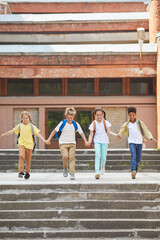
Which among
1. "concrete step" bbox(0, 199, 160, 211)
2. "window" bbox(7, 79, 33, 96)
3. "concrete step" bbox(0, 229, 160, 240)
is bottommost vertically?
"concrete step" bbox(0, 229, 160, 240)

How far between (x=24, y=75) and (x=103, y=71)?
371 cm

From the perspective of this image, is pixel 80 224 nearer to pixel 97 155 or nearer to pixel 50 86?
pixel 97 155

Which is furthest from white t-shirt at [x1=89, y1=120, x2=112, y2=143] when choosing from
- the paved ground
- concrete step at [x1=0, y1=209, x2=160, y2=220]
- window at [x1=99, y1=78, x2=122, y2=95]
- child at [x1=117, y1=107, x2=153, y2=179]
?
window at [x1=99, y1=78, x2=122, y2=95]

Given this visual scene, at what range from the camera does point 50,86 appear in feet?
61.2

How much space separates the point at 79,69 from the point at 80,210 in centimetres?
1194

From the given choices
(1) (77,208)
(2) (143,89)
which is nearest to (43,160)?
(1) (77,208)

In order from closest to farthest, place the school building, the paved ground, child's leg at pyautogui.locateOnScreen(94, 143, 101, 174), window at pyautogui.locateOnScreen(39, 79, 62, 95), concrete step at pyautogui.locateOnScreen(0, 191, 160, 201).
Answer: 1. concrete step at pyautogui.locateOnScreen(0, 191, 160, 201)
2. the paved ground
3. child's leg at pyautogui.locateOnScreen(94, 143, 101, 174)
4. the school building
5. window at pyautogui.locateOnScreen(39, 79, 62, 95)

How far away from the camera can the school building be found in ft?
58.1

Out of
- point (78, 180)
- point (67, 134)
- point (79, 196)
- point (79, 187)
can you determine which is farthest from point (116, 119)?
point (79, 196)

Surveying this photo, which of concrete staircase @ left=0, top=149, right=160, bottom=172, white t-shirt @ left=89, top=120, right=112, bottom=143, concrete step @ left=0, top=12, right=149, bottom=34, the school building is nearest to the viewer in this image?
white t-shirt @ left=89, top=120, right=112, bottom=143

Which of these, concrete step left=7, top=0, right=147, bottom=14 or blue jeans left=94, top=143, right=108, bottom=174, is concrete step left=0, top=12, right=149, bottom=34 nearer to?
concrete step left=7, top=0, right=147, bottom=14

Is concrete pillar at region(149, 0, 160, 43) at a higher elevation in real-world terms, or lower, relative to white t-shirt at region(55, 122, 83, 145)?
higher

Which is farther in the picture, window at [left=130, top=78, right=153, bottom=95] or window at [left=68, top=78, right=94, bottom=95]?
window at [left=68, top=78, right=94, bottom=95]

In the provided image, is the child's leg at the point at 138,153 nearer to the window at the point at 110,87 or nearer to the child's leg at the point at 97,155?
the child's leg at the point at 97,155
